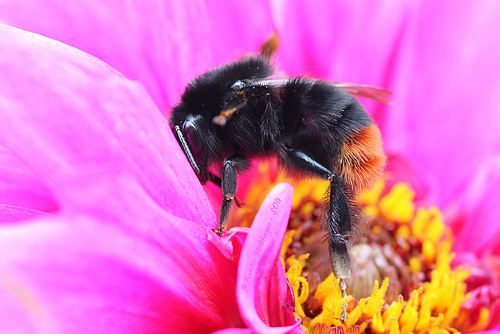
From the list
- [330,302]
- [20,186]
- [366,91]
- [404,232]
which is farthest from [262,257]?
[404,232]

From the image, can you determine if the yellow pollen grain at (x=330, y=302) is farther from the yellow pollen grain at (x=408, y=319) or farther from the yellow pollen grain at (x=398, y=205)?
the yellow pollen grain at (x=398, y=205)

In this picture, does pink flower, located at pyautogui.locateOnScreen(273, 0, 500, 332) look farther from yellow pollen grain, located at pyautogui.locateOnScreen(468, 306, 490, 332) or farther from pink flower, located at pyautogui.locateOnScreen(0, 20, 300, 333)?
pink flower, located at pyautogui.locateOnScreen(0, 20, 300, 333)

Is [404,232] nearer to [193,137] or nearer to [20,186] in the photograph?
[193,137]

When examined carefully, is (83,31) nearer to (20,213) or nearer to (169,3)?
(169,3)

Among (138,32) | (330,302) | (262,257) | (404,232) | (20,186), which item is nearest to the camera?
(262,257)

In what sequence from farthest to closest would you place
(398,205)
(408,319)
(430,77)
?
(430,77), (398,205), (408,319)

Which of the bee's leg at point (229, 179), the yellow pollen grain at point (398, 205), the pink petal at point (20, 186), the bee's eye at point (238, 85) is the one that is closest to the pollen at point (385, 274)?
the yellow pollen grain at point (398, 205)

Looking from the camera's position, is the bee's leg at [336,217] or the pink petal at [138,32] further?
the pink petal at [138,32]
